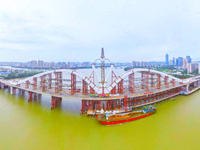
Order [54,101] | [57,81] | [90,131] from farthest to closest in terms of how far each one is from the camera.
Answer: [57,81], [54,101], [90,131]

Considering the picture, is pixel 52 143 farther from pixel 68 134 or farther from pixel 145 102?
pixel 145 102

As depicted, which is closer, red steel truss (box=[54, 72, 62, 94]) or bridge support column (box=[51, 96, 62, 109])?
bridge support column (box=[51, 96, 62, 109])

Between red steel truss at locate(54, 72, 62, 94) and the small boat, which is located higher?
red steel truss at locate(54, 72, 62, 94)

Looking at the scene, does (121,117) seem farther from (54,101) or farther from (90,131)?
(54,101)

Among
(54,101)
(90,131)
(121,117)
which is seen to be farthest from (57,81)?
(121,117)

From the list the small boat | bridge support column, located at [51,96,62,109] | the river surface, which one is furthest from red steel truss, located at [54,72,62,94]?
the small boat

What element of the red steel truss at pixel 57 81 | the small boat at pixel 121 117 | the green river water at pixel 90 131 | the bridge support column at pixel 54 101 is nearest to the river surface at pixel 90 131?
the green river water at pixel 90 131

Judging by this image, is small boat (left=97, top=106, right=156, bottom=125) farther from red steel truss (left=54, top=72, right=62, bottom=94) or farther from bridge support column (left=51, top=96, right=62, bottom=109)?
red steel truss (left=54, top=72, right=62, bottom=94)

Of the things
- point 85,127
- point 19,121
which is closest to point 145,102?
point 85,127
